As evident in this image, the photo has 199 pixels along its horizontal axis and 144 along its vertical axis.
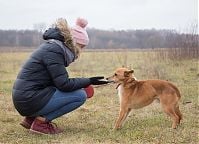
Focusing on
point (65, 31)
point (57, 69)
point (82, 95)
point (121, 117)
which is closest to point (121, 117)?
point (121, 117)

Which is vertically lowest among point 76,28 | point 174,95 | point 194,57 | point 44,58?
point 194,57

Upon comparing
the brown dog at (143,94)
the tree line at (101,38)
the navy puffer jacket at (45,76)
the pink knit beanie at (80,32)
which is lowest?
the tree line at (101,38)

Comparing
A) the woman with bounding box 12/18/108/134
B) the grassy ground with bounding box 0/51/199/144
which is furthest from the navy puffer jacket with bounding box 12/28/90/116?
the grassy ground with bounding box 0/51/199/144

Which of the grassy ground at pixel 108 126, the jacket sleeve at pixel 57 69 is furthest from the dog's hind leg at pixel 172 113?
the jacket sleeve at pixel 57 69

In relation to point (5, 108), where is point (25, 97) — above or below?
above

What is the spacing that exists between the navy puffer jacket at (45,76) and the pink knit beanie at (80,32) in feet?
0.79

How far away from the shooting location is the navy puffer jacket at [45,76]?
5480mm

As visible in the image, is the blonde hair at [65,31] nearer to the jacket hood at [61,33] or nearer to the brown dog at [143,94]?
the jacket hood at [61,33]

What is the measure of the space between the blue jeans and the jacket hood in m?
0.67

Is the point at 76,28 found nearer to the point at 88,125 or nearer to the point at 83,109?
the point at 88,125

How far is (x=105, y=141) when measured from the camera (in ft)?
17.7

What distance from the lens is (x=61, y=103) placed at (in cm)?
580

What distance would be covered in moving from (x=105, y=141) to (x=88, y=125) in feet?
3.75

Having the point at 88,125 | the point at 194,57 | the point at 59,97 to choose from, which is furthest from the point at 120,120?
the point at 194,57
